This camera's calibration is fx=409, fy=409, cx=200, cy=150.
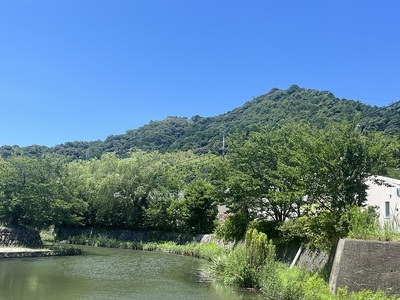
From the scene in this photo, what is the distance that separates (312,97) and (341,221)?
59.5 meters

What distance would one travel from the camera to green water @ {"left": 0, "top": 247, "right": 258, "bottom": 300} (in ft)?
48.0

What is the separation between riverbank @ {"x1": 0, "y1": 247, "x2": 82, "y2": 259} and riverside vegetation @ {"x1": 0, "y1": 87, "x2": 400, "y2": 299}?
281 cm

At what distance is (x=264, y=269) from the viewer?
1528 cm

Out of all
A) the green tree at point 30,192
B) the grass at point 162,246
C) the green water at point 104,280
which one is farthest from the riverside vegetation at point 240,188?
the grass at point 162,246

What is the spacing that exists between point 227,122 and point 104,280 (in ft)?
221

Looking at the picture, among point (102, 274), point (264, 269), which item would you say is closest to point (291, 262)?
point (264, 269)

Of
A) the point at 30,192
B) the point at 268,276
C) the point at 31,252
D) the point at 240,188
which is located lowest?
the point at 31,252

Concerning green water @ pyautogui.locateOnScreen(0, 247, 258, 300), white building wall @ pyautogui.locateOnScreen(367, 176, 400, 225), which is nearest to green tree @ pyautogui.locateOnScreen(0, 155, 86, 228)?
green water @ pyautogui.locateOnScreen(0, 247, 258, 300)

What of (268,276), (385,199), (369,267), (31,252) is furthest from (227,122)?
(369,267)

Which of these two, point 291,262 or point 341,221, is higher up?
point 341,221

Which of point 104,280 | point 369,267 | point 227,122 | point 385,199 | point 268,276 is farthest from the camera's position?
point 227,122

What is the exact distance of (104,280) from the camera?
1778cm

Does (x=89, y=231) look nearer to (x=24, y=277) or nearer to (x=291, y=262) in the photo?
(x=24, y=277)

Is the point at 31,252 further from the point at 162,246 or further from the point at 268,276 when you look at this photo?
the point at 268,276
